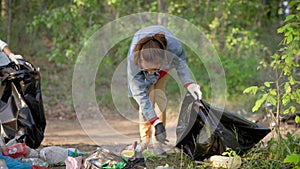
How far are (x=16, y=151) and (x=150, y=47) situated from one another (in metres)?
1.29

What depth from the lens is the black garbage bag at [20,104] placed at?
391 cm

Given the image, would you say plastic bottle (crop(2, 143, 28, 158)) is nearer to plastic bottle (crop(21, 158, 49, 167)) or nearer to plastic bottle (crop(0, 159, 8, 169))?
plastic bottle (crop(21, 158, 49, 167))

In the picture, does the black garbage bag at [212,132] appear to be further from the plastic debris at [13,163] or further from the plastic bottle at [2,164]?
the plastic bottle at [2,164]

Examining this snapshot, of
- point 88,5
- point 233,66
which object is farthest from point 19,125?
point 233,66

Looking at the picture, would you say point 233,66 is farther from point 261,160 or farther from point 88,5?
point 261,160

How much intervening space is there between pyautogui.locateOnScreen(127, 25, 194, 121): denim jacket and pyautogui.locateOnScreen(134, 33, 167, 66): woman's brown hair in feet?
0.26

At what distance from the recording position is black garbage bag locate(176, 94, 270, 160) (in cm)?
344

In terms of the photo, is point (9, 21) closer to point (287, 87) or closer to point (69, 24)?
point (69, 24)

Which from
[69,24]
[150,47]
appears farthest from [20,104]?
[69,24]

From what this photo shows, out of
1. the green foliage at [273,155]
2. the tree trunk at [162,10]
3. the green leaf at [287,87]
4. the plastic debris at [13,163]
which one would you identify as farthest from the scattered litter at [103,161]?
the tree trunk at [162,10]

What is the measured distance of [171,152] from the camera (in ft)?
13.1

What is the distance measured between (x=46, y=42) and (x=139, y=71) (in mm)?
6922

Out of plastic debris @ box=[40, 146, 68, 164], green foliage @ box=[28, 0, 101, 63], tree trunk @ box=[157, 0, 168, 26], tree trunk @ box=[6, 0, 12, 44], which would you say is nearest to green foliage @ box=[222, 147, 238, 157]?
plastic debris @ box=[40, 146, 68, 164]

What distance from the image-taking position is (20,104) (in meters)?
3.96
